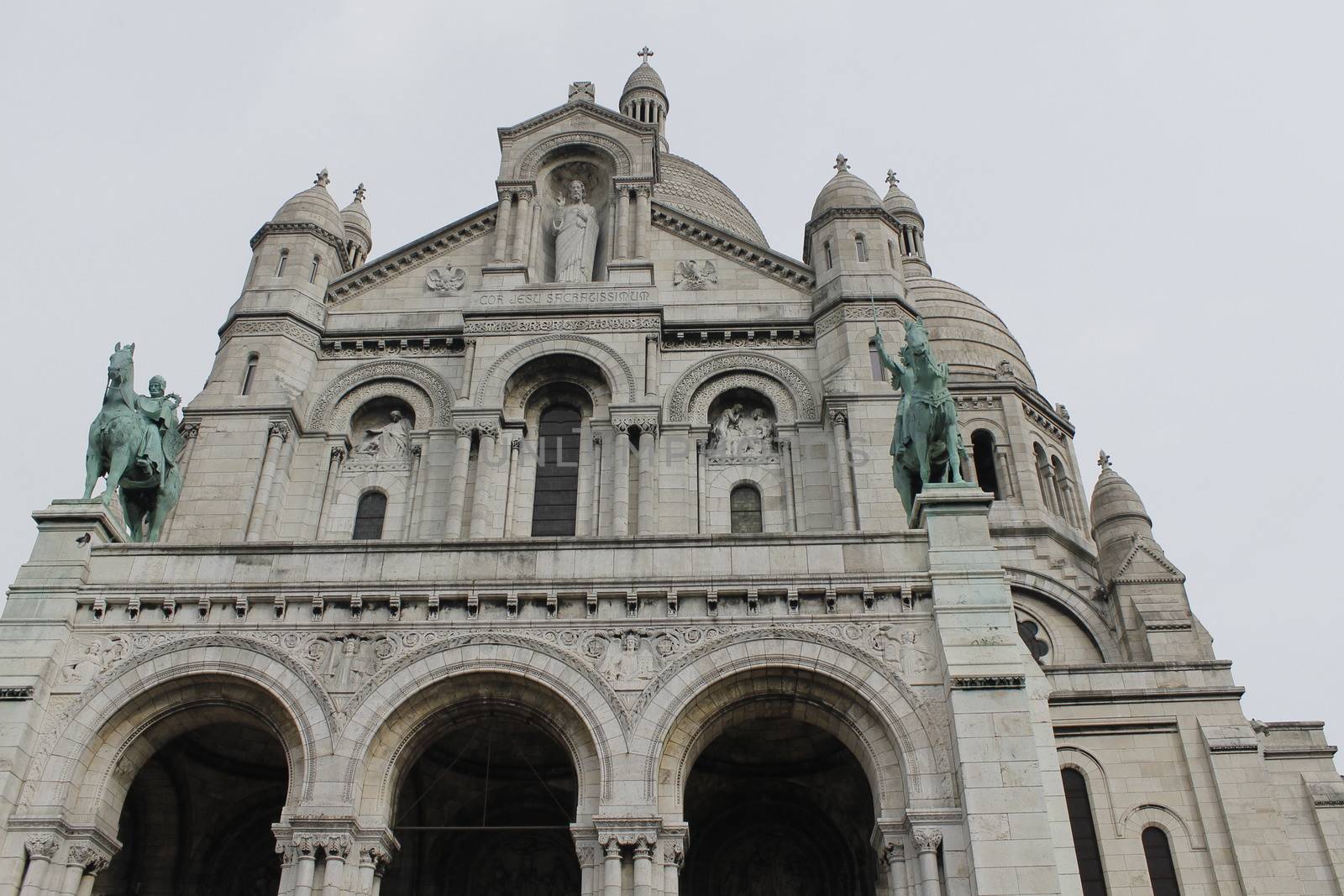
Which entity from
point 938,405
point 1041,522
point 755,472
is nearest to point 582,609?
point 938,405

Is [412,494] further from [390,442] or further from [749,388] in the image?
[749,388]

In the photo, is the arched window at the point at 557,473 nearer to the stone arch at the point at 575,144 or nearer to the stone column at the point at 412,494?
the stone column at the point at 412,494

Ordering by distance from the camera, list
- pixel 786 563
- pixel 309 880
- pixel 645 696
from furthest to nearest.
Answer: pixel 786 563 < pixel 645 696 < pixel 309 880

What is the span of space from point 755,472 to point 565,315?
563 cm

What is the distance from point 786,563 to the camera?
19000 mm

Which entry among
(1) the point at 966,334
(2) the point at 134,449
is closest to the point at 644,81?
(1) the point at 966,334

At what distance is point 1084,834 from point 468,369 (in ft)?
50.9

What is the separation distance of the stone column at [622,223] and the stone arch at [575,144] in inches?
25.4

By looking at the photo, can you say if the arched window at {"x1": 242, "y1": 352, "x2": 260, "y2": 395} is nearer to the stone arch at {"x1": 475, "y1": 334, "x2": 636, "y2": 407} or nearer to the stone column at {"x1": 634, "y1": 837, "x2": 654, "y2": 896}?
the stone arch at {"x1": 475, "y1": 334, "x2": 636, "y2": 407}

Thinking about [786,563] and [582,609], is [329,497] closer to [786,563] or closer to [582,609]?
[582,609]

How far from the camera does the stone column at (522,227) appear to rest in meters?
Answer: 29.8

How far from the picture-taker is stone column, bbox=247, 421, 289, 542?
25031 mm

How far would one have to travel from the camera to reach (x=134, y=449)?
21.3 meters

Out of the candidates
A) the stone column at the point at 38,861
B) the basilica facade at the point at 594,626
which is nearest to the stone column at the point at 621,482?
the basilica facade at the point at 594,626
